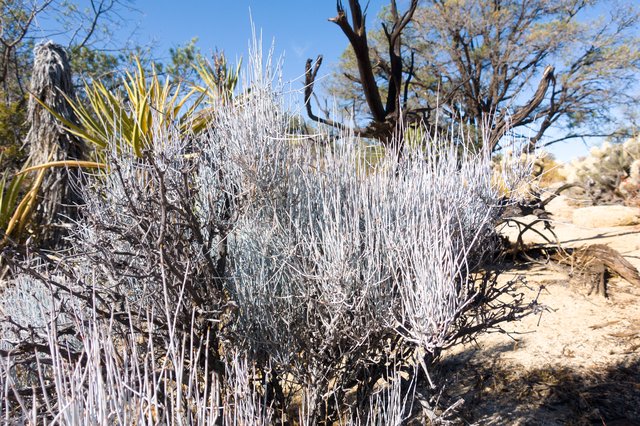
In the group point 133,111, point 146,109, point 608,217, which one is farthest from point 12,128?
point 608,217

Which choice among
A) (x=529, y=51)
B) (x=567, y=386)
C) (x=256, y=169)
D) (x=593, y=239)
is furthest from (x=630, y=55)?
(x=256, y=169)

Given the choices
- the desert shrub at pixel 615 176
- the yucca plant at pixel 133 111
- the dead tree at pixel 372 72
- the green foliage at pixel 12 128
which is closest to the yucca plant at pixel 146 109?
the yucca plant at pixel 133 111

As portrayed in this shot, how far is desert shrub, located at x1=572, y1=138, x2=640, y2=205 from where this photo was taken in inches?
390

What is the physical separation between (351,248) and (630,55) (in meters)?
16.8

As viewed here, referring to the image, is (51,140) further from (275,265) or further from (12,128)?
(275,265)

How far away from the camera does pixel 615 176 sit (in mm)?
10828

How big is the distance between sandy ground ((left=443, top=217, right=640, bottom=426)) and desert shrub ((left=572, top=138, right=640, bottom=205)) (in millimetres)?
7242

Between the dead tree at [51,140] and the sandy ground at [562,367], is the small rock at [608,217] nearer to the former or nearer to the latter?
the sandy ground at [562,367]

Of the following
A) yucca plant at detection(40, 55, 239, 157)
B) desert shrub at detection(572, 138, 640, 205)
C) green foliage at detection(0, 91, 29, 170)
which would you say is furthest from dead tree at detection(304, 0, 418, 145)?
desert shrub at detection(572, 138, 640, 205)

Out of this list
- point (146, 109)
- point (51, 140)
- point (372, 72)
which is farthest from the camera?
point (51, 140)

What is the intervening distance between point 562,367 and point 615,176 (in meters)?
9.97

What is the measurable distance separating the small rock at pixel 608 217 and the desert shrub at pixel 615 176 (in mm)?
2135

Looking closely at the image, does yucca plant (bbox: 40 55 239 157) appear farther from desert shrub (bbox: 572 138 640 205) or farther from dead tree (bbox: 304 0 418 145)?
desert shrub (bbox: 572 138 640 205)

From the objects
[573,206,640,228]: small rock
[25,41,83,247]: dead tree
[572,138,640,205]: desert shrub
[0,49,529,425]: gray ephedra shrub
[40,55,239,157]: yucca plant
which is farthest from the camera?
[572,138,640,205]: desert shrub
